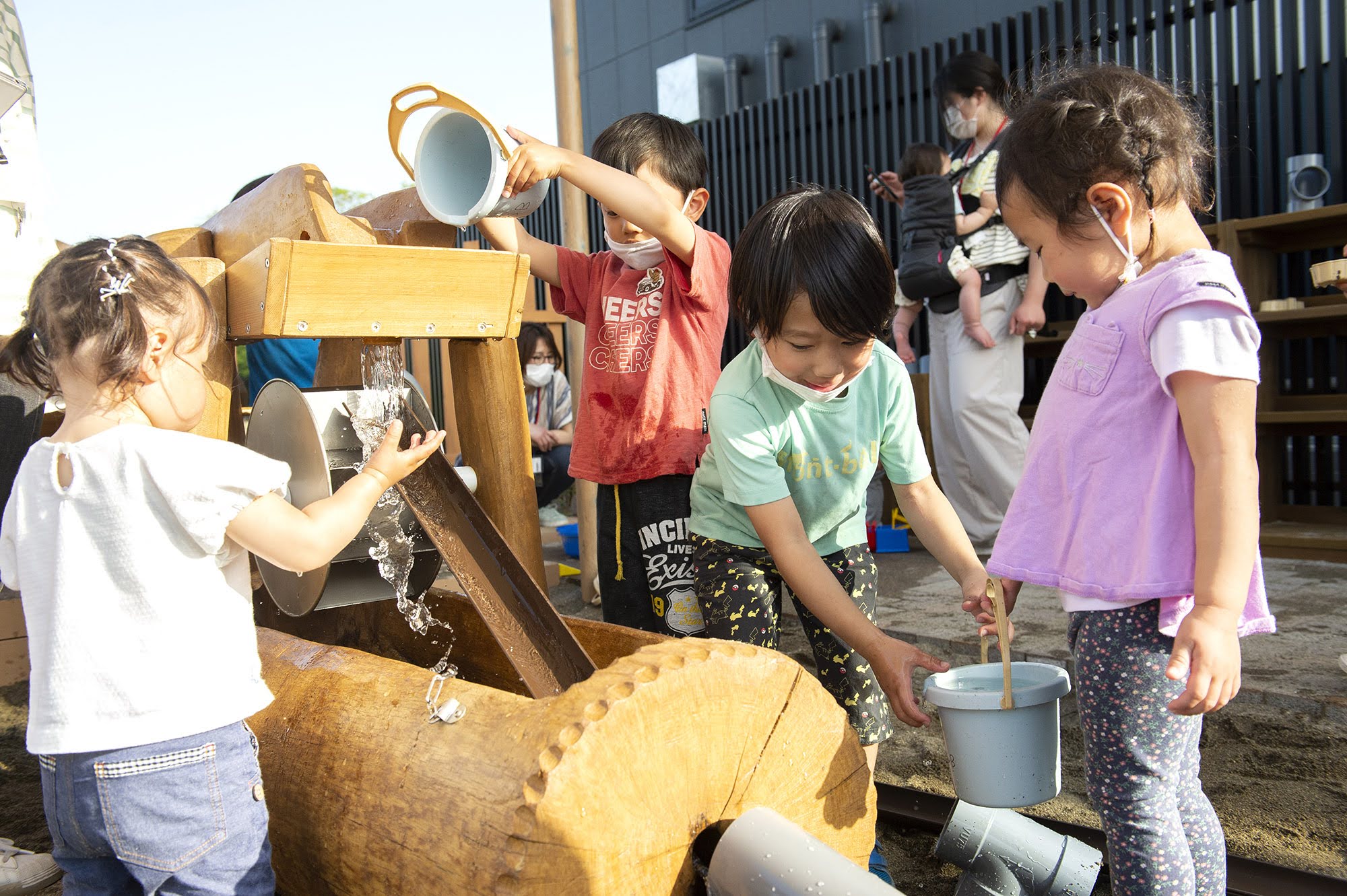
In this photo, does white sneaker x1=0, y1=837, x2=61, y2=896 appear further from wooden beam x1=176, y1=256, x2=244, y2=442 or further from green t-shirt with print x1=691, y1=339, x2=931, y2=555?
green t-shirt with print x1=691, y1=339, x2=931, y2=555

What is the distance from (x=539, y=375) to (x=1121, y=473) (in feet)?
16.1

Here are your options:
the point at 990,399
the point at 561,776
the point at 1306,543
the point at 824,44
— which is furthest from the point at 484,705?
the point at 824,44

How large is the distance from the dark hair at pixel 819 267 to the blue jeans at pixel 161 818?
1073 millimetres

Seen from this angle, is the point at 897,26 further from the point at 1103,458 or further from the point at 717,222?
the point at 1103,458

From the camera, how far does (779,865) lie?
1.30m

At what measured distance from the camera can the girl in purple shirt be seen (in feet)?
4.41

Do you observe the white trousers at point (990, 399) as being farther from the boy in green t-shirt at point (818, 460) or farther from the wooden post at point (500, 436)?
the wooden post at point (500, 436)

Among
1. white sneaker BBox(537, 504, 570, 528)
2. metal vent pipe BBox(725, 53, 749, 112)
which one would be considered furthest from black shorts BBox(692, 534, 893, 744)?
metal vent pipe BBox(725, 53, 749, 112)

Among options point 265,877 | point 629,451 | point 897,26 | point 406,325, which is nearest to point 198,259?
point 406,325

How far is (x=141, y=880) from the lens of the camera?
1.42m

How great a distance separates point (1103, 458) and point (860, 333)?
46 centimetres

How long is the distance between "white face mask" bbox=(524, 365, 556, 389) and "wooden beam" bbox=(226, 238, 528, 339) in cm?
411

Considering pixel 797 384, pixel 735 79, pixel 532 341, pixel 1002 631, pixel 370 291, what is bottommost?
pixel 1002 631

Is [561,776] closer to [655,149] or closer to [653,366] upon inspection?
[653,366]
